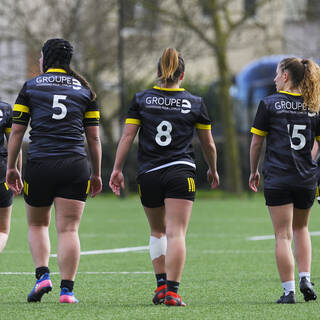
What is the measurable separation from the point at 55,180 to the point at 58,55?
3.22 feet

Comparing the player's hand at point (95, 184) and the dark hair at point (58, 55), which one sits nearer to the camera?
the dark hair at point (58, 55)

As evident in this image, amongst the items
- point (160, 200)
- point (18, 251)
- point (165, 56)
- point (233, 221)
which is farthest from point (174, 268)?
point (233, 221)

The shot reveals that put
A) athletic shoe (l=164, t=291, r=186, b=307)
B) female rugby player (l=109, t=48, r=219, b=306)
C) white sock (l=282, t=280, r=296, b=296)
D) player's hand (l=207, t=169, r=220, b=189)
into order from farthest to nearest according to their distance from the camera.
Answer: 1. player's hand (l=207, t=169, r=220, b=189)
2. white sock (l=282, t=280, r=296, b=296)
3. female rugby player (l=109, t=48, r=219, b=306)
4. athletic shoe (l=164, t=291, r=186, b=307)

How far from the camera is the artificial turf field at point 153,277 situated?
702cm

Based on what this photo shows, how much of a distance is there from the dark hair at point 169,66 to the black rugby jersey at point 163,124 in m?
0.11

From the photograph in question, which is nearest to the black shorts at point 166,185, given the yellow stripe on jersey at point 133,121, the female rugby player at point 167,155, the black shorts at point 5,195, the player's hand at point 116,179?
the female rugby player at point 167,155

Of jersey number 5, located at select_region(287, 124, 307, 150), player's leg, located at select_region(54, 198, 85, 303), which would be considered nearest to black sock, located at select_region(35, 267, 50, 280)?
player's leg, located at select_region(54, 198, 85, 303)

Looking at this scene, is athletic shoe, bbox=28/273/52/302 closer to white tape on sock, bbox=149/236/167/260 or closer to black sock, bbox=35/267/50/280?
black sock, bbox=35/267/50/280

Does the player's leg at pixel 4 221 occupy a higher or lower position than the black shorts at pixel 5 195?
lower

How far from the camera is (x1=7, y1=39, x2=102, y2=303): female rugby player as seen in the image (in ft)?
24.2

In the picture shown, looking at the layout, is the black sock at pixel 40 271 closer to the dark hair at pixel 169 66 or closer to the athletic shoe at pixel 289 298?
the dark hair at pixel 169 66

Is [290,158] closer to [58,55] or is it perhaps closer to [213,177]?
[213,177]

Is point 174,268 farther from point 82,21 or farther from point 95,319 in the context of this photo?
point 82,21

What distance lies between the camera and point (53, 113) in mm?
7395
